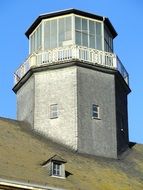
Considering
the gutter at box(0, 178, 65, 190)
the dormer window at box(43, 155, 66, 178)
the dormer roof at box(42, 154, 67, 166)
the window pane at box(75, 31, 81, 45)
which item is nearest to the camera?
the gutter at box(0, 178, 65, 190)

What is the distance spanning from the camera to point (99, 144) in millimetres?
40219

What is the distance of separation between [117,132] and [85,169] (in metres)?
5.72

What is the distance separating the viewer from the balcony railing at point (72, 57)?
42.3 metres

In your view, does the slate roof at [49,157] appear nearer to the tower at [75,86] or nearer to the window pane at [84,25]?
the tower at [75,86]

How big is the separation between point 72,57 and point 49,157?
8671mm

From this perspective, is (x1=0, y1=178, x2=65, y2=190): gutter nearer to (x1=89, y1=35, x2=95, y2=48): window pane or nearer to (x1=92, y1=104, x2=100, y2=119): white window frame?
(x1=92, y1=104, x2=100, y2=119): white window frame

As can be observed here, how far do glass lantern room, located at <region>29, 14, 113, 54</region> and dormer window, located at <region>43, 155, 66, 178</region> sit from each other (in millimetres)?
11577

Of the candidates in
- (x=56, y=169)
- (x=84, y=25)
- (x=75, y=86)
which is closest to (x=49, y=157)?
(x=56, y=169)

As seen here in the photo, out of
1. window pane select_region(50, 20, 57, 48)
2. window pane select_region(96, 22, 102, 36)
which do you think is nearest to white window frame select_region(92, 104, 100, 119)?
window pane select_region(50, 20, 57, 48)

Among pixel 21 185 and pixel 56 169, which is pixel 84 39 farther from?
pixel 21 185

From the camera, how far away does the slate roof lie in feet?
107

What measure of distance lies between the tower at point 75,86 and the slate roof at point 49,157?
3.42ft

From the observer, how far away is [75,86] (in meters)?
41.1

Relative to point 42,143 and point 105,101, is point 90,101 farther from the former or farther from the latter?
point 42,143
